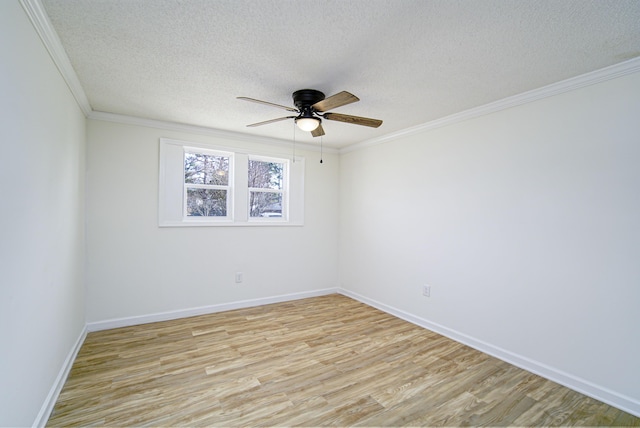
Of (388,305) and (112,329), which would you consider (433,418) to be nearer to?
(388,305)

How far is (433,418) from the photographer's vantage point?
6.57ft

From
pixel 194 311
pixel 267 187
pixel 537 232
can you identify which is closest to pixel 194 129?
pixel 267 187

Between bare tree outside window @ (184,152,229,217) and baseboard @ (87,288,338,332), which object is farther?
bare tree outside window @ (184,152,229,217)

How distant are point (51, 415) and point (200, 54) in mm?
2641

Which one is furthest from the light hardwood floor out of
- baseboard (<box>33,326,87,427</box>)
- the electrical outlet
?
the electrical outlet

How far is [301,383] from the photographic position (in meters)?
2.39

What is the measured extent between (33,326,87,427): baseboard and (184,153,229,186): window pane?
6.99ft

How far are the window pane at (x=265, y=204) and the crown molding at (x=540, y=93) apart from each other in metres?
2.07

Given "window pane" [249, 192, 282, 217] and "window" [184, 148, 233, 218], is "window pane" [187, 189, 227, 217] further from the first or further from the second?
"window pane" [249, 192, 282, 217]

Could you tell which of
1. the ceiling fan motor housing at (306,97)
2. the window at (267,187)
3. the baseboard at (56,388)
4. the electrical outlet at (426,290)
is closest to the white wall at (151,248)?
the window at (267,187)

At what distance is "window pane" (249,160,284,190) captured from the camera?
4.40 meters

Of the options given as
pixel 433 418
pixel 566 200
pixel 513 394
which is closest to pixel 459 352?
pixel 513 394

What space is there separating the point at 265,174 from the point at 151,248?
1.84 m

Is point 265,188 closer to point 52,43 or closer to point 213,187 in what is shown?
point 213,187
